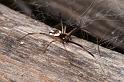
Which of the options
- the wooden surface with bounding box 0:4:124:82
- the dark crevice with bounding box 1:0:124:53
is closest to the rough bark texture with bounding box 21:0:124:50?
the dark crevice with bounding box 1:0:124:53

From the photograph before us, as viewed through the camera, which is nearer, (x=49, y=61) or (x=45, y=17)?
(x=49, y=61)

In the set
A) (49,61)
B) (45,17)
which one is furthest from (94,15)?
(49,61)

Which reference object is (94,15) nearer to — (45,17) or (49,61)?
(45,17)

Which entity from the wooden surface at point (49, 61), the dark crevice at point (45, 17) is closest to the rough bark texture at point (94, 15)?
the dark crevice at point (45, 17)

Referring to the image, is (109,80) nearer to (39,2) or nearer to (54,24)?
(54,24)

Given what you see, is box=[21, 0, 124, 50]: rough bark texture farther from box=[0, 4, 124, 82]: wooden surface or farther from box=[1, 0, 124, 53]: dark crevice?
box=[0, 4, 124, 82]: wooden surface

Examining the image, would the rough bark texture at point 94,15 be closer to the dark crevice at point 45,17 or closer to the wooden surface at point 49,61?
the dark crevice at point 45,17

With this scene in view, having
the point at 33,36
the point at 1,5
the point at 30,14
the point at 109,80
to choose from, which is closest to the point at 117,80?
the point at 109,80

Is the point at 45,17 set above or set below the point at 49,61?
above
